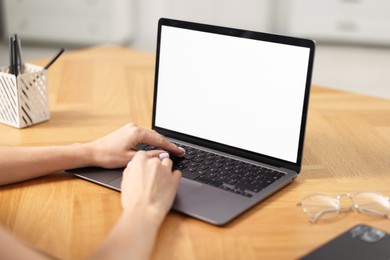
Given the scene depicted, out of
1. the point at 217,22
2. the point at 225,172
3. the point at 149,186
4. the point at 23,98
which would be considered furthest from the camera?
the point at 217,22

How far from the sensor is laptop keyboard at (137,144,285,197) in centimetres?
115

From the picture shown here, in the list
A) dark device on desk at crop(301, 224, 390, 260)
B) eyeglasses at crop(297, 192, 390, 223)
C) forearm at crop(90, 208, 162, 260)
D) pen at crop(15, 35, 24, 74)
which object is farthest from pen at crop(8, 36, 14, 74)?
dark device on desk at crop(301, 224, 390, 260)

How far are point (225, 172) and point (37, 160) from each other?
0.37 meters

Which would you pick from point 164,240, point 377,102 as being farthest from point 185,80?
point 377,102

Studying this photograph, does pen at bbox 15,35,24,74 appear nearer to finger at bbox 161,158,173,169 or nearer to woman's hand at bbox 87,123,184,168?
woman's hand at bbox 87,123,184,168

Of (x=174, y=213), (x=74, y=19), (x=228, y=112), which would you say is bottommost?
(x=74, y=19)

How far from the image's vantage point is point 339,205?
3.62ft

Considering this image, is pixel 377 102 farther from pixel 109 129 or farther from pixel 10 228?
pixel 10 228

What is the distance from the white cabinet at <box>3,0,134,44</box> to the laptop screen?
10.6 feet

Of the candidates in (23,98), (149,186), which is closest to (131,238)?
(149,186)

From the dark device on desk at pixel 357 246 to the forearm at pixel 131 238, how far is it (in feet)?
0.76

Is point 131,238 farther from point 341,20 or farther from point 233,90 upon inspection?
point 341,20

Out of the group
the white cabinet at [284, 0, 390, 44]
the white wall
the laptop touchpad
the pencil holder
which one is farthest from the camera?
the white wall

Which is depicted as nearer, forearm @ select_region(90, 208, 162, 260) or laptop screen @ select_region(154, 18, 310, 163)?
forearm @ select_region(90, 208, 162, 260)
